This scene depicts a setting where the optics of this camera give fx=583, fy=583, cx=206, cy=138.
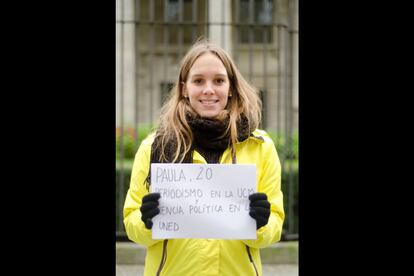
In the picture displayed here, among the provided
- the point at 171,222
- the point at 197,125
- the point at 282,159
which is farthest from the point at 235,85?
the point at 282,159

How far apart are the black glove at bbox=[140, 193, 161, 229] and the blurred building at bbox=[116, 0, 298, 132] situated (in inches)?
93.1

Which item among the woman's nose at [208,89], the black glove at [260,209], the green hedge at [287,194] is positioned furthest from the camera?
the green hedge at [287,194]

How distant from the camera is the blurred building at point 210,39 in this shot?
672 cm

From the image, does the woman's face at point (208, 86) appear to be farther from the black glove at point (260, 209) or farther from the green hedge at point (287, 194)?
the green hedge at point (287, 194)

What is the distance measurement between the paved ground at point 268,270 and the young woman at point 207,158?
4.05m

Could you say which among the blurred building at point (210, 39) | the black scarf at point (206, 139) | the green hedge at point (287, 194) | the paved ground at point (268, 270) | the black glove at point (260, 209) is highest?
the blurred building at point (210, 39)

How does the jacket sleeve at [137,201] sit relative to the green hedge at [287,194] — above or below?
above

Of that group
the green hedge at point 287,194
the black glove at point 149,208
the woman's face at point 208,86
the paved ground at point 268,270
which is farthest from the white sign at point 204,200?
the green hedge at point 287,194

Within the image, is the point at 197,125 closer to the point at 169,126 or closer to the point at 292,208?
the point at 169,126

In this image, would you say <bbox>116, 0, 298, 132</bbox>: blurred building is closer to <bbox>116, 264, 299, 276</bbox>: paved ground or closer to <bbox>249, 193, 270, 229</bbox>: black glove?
<bbox>116, 264, 299, 276</bbox>: paved ground

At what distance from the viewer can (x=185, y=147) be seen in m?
2.46
